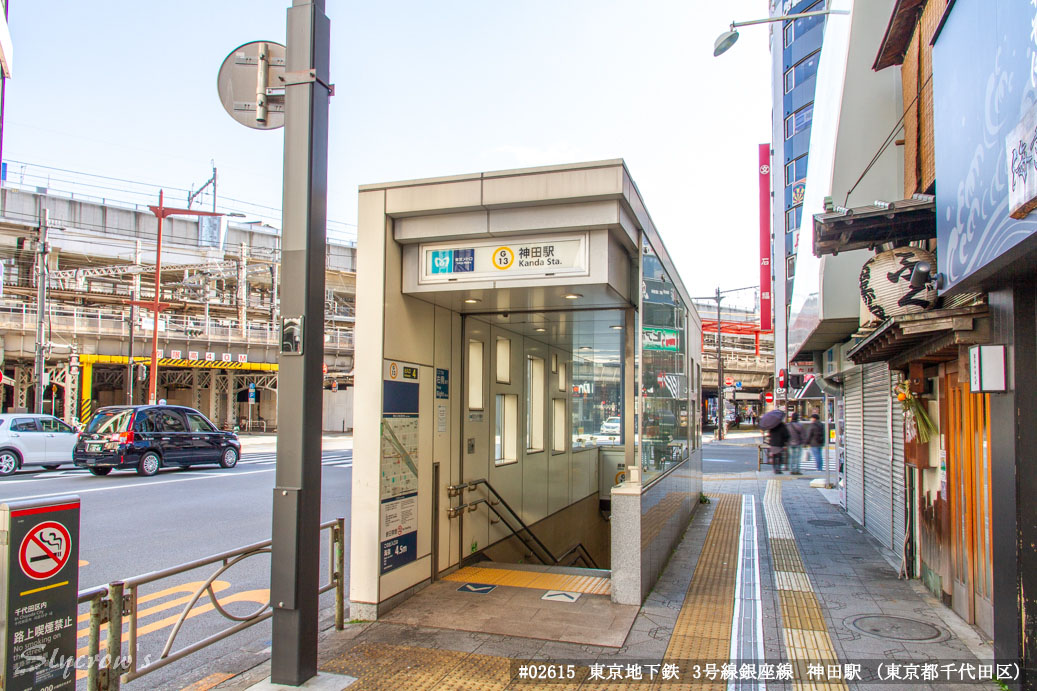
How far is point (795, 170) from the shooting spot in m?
34.0

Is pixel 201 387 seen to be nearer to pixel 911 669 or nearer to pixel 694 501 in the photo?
pixel 694 501

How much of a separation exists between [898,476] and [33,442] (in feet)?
65.4

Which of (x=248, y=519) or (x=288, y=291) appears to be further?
(x=248, y=519)

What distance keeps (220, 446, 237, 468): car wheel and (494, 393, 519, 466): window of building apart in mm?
13674

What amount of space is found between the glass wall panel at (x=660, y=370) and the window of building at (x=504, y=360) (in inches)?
86.2

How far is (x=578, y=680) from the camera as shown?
15.6 ft

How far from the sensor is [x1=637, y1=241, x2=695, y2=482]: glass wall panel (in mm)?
7309

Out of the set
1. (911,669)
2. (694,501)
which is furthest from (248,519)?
(911,669)

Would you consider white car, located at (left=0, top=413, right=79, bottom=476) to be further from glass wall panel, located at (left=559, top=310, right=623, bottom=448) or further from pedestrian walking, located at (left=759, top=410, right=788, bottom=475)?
pedestrian walking, located at (left=759, top=410, right=788, bottom=475)

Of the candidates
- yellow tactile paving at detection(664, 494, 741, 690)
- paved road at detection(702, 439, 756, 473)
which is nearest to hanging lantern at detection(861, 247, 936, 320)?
yellow tactile paving at detection(664, 494, 741, 690)

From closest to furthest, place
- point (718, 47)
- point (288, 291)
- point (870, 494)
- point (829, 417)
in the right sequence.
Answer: point (288, 291)
point (870, 494)
point (718, 47)
point (829, 417)

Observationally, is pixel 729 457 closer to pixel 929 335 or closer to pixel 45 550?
pixel 929 335

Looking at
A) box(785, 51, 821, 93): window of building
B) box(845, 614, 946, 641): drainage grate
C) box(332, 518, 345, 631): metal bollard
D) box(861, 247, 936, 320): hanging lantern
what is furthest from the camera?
box(785, 51, 821, 93): window of building

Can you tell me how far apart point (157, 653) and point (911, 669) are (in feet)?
18.7
